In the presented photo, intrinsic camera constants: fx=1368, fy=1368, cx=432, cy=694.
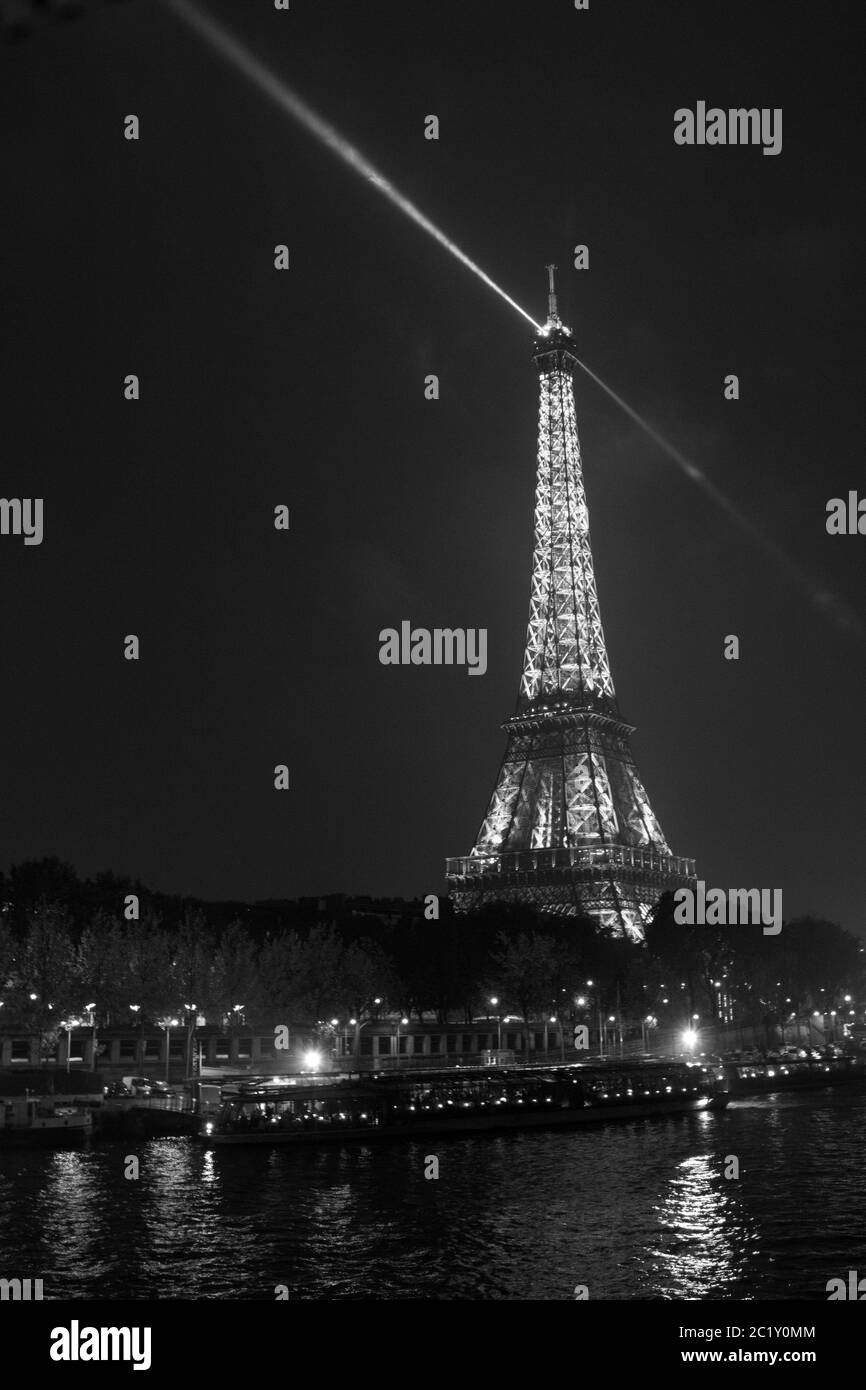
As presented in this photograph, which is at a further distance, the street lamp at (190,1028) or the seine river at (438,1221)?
the street lamp at (190,1028)

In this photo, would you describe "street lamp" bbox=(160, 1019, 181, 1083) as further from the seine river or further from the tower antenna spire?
the tower antenna spire

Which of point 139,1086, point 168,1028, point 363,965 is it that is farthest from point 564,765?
point 139,1086

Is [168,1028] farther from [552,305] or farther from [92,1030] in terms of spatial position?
[552,305]

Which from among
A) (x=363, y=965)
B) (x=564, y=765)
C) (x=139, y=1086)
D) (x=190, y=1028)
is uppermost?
(x=564, y=765)

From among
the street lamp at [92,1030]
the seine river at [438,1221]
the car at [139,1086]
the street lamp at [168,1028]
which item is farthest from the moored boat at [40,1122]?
the street lamp at [92,1030]

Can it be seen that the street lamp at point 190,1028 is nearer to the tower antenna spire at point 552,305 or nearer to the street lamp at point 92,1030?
the street lamp at point 92,1030
